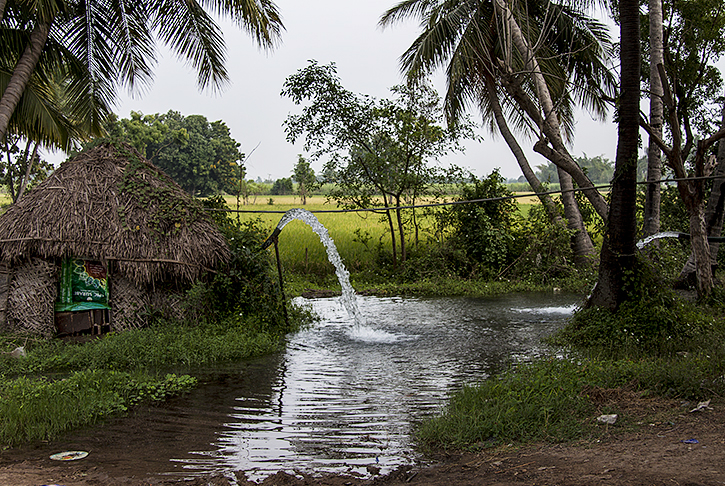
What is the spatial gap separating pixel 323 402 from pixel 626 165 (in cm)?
454

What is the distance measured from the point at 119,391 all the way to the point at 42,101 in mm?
7682

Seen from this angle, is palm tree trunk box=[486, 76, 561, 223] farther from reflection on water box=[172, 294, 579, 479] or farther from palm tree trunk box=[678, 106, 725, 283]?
palm tree trunk box=[678, 106, 725, 283]

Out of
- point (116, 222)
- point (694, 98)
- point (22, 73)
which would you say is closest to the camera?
point (116, 222)

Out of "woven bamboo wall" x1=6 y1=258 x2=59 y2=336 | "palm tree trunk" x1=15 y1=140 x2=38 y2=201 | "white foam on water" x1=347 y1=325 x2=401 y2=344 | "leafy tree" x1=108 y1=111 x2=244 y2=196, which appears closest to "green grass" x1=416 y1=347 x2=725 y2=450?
"white foam on water" x1=347 y1=325 x2=401 y2=344

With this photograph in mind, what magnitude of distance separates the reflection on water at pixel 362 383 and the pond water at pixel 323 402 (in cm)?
1

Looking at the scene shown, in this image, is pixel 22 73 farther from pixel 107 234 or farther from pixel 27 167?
pixel 27 167

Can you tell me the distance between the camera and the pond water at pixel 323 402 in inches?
155

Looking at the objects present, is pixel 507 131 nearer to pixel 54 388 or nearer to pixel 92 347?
pixel 92 347

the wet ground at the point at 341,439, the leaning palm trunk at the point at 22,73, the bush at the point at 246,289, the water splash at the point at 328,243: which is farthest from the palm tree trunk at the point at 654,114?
the leaning palm trunk at the point at 22,73

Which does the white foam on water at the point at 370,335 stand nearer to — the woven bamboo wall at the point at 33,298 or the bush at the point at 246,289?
the bush at the point at 246,289

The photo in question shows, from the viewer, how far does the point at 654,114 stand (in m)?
8.26

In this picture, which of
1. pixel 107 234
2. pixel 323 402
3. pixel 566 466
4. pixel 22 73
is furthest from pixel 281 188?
pixel 566 466

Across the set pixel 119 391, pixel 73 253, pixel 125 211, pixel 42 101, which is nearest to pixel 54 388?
pixel 119 391

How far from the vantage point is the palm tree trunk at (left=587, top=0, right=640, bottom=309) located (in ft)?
22.1
